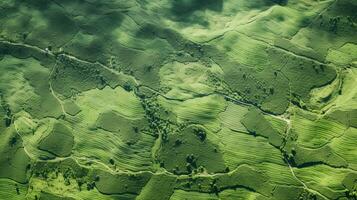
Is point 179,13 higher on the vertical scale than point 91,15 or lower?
higher

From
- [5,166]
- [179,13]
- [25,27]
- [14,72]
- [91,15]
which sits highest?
[179,13]

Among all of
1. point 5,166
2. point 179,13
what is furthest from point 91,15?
point 5,166

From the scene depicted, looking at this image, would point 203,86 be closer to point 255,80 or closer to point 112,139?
point 255,80

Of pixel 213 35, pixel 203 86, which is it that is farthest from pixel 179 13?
pixel 203 86

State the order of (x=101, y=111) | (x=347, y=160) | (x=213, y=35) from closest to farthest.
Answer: (x=347, y=160), (x=101, y=111), (x=213, y=35)

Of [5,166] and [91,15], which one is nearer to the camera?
[5,166]

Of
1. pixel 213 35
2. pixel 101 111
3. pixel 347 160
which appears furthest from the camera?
pixel 213 35
